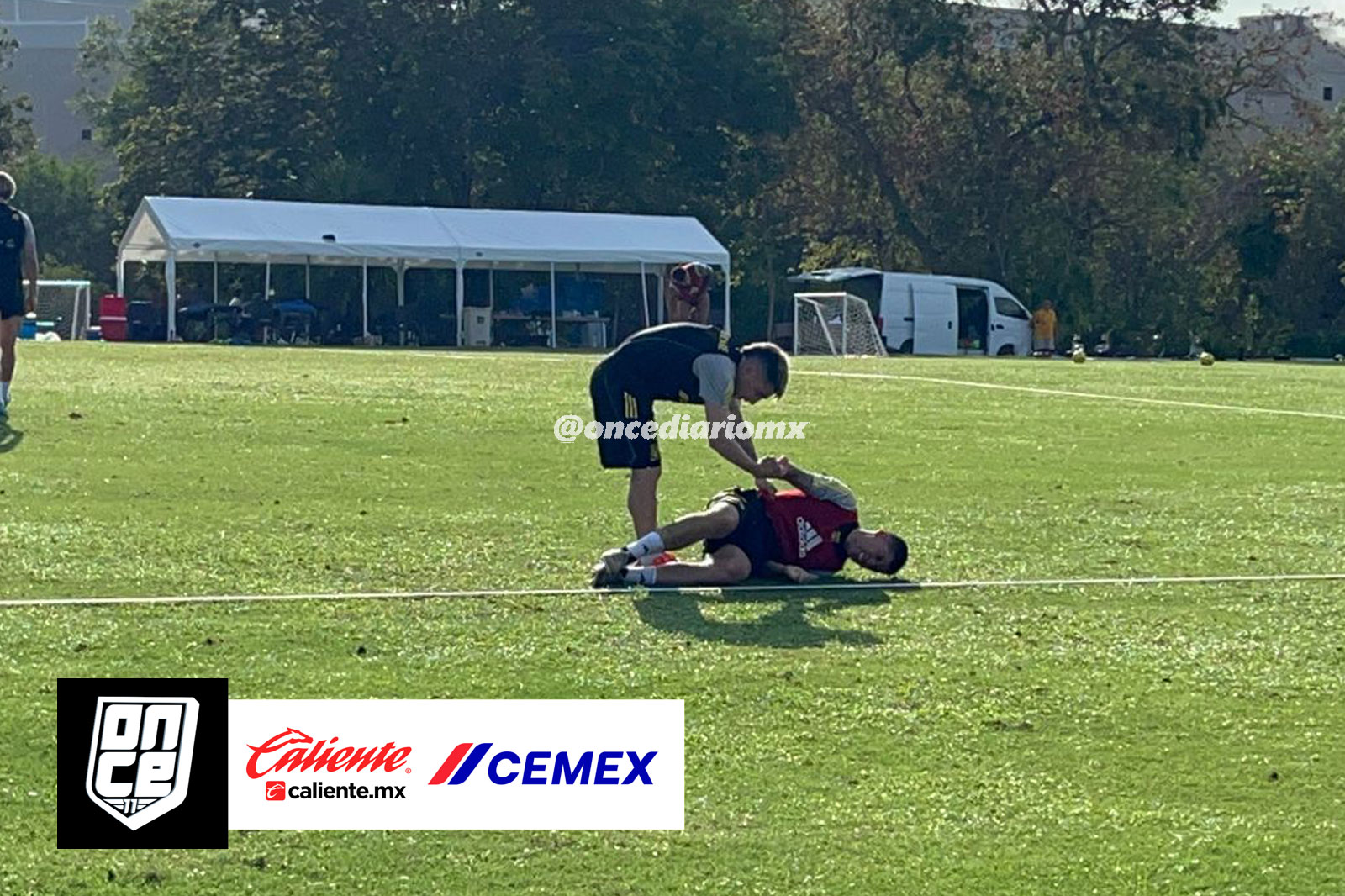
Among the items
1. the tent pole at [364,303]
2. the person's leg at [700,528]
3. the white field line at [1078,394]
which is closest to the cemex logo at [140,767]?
the person's leg at [700,528]

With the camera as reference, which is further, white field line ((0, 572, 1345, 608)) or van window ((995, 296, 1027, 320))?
van window ((995, 296, 1027, 320))

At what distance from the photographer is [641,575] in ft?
32.8

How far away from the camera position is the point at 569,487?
14.1 m

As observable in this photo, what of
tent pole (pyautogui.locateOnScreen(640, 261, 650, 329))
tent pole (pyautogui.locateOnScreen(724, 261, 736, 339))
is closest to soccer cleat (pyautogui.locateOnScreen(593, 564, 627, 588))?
tent pole (pyautogui.locateOnScreen(724, 261, 736, 339))

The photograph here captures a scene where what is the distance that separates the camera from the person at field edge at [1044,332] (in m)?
59.6

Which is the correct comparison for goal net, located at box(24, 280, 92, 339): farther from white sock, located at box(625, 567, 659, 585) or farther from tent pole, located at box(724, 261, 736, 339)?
white sock, located at box(625, 567, 659, 585)

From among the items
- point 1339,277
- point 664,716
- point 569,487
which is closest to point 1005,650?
point 664,716

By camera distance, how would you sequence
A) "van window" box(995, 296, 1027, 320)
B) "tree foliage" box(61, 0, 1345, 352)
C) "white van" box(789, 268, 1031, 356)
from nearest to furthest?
"white van" box(789, 268, 1031, 356) < "van window" box(995, 296, 1027, 320) < "tree foliage" box(61, 0, 1345, 352)

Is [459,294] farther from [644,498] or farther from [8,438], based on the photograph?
[644,498]

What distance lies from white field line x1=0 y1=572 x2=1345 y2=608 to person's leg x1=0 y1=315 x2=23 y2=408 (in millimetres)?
8818

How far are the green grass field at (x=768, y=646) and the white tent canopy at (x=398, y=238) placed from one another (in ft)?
103

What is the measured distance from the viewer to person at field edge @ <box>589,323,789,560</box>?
35.2 feet

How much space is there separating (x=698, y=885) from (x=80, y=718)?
205 centimetres

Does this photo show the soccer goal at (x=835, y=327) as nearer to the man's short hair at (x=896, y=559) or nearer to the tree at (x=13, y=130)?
the man's short hair at (x=896, y=559)
